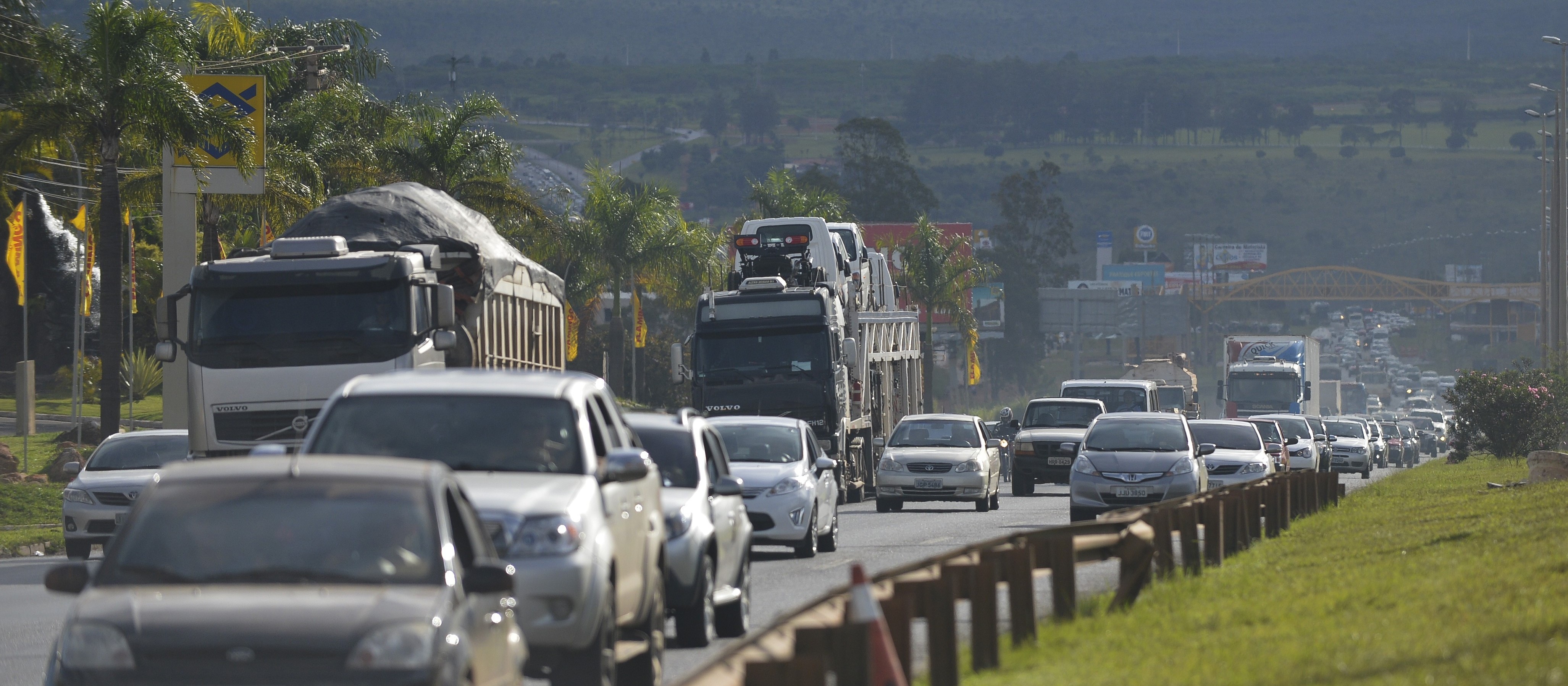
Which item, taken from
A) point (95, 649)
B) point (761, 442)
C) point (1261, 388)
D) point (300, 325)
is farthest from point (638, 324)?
point (95, 649)

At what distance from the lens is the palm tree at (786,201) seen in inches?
2805

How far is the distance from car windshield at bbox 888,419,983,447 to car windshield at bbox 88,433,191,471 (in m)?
12.1

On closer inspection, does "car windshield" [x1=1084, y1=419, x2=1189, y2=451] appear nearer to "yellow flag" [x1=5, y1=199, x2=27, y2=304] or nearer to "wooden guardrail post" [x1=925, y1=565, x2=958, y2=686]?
"wooden guardrail post" [x1=925, y1=565, x2=958, y2=686]

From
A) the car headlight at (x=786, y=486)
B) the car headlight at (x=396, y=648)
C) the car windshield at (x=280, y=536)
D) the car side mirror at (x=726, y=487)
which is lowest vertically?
the car headlight at (x=786, y=486)

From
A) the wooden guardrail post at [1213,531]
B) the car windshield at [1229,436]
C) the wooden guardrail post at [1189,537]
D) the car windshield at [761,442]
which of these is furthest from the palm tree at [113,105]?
the wooden guardrail post at [1189,537]

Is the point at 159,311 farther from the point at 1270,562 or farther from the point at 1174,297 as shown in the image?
the point at 1174,297

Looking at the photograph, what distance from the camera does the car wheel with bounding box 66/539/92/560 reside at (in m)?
21.7

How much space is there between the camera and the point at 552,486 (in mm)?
9008

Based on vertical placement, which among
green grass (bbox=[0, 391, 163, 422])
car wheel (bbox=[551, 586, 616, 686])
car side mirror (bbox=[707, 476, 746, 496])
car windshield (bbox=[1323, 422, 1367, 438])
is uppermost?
car side mirror (bbox=[707, 476, 746, 496])

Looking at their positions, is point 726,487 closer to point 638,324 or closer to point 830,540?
point 830,540

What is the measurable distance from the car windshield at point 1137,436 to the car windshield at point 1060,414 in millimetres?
10471

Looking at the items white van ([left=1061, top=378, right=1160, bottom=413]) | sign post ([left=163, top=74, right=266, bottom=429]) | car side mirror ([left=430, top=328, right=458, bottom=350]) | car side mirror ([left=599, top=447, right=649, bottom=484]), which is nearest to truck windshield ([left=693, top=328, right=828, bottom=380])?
sign post ([left=163, top=74, right=266, bottom=429])

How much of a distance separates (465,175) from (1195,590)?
34.4 meters

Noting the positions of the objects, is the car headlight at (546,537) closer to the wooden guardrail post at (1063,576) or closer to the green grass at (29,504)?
the wooden guardrail post at (1063,576)
